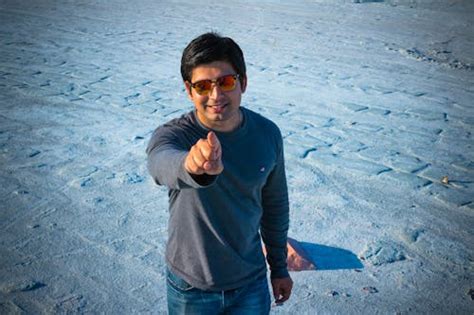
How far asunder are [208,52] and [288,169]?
3.33 metres

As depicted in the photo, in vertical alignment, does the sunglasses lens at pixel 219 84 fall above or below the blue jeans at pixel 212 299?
above

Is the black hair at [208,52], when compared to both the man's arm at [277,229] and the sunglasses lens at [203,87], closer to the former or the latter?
the sunglasses lens at [203,87]

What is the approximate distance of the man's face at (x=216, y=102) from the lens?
184 cm

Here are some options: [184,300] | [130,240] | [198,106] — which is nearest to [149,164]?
[198,106]

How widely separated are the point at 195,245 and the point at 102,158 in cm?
367

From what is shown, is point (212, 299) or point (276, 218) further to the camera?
point (276, 218)

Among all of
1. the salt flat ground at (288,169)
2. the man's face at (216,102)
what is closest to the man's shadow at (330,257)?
the salt flat ground at (288,169)

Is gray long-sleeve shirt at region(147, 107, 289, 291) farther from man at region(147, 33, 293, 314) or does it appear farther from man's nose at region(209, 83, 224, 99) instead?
man's nose at region(209, 83, 224, 99)

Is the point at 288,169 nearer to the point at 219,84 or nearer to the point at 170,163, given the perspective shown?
the point at 219,84

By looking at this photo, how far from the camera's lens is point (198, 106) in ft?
6.15

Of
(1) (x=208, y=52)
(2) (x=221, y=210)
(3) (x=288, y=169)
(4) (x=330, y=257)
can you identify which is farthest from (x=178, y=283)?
(3) (x=288, y=169)

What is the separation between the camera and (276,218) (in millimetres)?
2211

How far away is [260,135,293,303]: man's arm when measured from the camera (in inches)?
84.7

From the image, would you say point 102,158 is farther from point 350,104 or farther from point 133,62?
point 133,62
